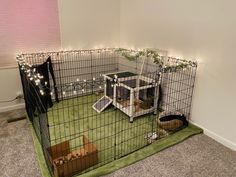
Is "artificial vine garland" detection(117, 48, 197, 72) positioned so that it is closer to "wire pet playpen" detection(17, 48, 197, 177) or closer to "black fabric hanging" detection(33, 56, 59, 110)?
"wire pet playpen" detection(17, 48, 197, 177)

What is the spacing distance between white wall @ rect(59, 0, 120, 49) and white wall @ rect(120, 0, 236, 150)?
87 cm

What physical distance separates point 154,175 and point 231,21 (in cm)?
173

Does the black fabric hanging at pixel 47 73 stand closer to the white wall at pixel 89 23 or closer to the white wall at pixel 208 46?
the white wall at pixel 89 23

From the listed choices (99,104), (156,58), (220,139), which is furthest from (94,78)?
(220,139)

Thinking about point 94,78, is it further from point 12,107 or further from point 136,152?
point 12,107

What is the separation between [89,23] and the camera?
3.58 metres

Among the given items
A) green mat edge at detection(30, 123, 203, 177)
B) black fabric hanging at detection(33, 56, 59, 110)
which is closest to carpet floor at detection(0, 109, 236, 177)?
green mat edge at detection(30, 123, 203, 177)

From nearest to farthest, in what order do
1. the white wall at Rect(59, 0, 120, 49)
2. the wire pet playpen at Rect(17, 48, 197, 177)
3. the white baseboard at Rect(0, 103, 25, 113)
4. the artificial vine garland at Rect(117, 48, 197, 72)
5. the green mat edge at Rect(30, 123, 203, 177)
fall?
the green mat edge at Rect(30, 123, 203, 177), the wire pet playpen at Rect(17, 48, 197, 177), the artificial vine garland at Rect(117, 48, 197, 72), the white baseboard at Rect(0, 103, 25, 113), the white wall at Rect(59, 0, 120, 49)

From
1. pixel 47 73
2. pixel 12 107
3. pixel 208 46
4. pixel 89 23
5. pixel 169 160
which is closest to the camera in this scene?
pixel 169 160

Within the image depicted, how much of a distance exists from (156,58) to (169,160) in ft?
4.67

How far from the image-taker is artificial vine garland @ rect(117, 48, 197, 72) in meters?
2.53

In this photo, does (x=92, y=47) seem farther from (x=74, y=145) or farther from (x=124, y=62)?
(x=74, y=145)

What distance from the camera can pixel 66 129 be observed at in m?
2.70

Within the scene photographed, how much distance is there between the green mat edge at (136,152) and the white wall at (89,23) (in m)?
1.61
